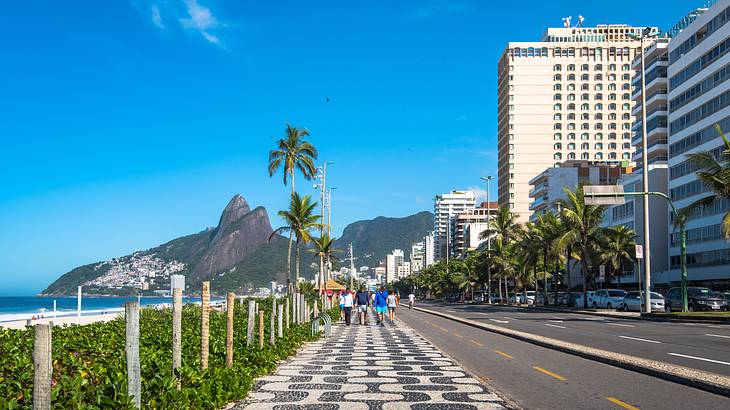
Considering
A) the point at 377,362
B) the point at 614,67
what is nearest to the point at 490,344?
the point at 377,362

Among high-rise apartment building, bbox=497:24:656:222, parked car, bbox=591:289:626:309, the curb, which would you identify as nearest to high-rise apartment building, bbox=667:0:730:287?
parked car, bbox=591:289:626:309

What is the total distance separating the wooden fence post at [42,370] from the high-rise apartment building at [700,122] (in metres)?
62.9

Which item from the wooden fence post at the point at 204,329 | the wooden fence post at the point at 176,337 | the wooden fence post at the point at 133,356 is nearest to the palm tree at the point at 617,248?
the wooden fence post at the point at 204,329

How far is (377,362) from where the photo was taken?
14.9 metres

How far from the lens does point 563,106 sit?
14725 centimetres

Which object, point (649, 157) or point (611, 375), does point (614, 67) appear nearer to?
point (649, 157)

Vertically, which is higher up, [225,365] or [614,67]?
[614,67]

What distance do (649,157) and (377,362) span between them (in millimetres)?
78696

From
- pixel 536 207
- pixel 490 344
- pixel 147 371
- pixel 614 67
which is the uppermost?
pixel 614 67

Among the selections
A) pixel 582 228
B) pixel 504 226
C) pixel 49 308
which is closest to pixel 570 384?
pixel 582 228

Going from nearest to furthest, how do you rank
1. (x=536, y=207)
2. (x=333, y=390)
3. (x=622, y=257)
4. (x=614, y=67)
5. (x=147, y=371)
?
(x=147, y=371) < (x=333, y=390) < (x=622, y=257) < (x=536, y=207) < (x=614, y=67)

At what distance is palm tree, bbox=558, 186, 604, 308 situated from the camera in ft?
188

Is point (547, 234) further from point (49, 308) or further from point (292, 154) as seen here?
point (49, 308)

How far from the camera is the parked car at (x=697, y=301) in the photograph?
144 feet
